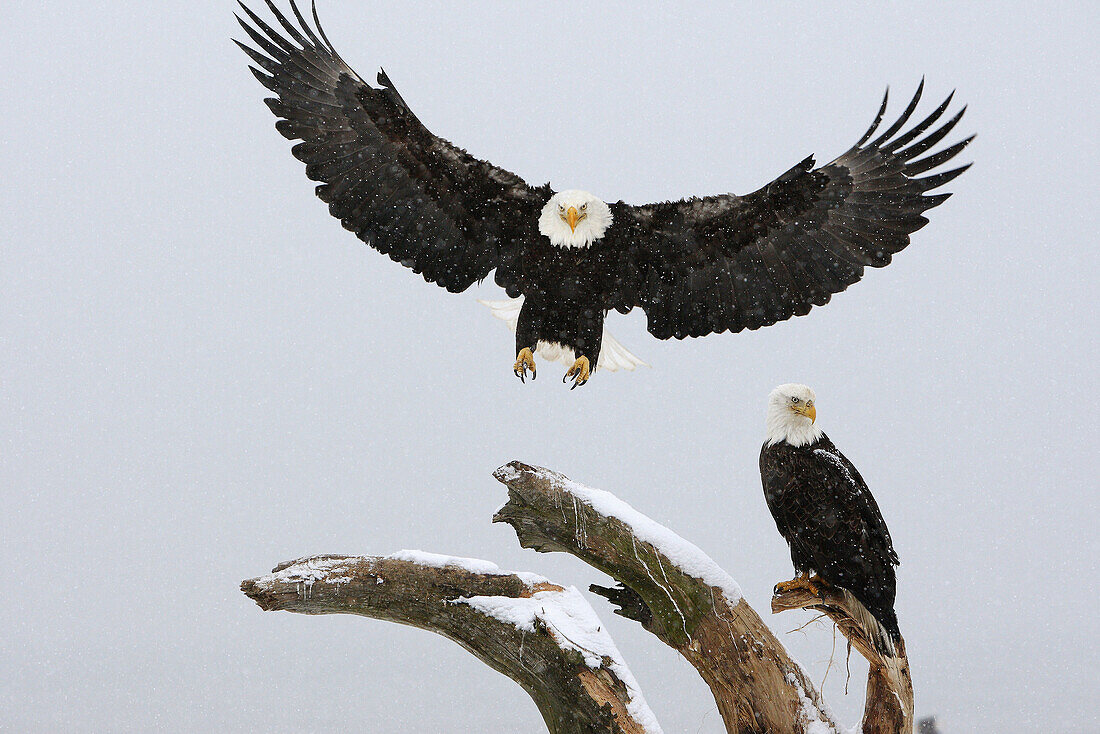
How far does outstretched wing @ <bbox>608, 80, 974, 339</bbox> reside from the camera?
4.76m

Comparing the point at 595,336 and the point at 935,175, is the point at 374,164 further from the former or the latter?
the point at 935,175

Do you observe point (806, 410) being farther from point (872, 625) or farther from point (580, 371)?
point (580, 371)

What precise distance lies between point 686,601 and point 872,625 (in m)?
0.81

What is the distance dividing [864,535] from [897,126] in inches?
94.6

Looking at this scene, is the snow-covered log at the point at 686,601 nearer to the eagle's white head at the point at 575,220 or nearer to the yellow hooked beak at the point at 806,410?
the yellow hooked beak at the point at 806,410

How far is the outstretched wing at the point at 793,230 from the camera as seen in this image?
187 inches

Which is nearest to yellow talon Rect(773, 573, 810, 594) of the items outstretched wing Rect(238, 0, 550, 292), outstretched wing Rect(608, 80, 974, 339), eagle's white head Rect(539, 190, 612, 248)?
outstretched wing Rect(608, 80, 974, 339)

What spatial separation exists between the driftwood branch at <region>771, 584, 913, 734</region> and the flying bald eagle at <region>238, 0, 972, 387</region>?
177cm

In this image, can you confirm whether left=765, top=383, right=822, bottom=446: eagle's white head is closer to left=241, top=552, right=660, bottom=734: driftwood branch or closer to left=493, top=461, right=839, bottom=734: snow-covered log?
left=493, top=461, right=839, bottom=734: snow-covered log

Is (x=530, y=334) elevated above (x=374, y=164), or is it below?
below

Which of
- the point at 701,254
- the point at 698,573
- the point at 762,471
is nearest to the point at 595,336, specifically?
the point at 701,254

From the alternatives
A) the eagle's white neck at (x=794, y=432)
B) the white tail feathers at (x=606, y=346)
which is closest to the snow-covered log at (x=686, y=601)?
the eagle's white neck at (x=794, y=432)

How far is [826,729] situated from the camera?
3.57 m

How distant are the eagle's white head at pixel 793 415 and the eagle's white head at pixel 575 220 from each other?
1.39 meters
